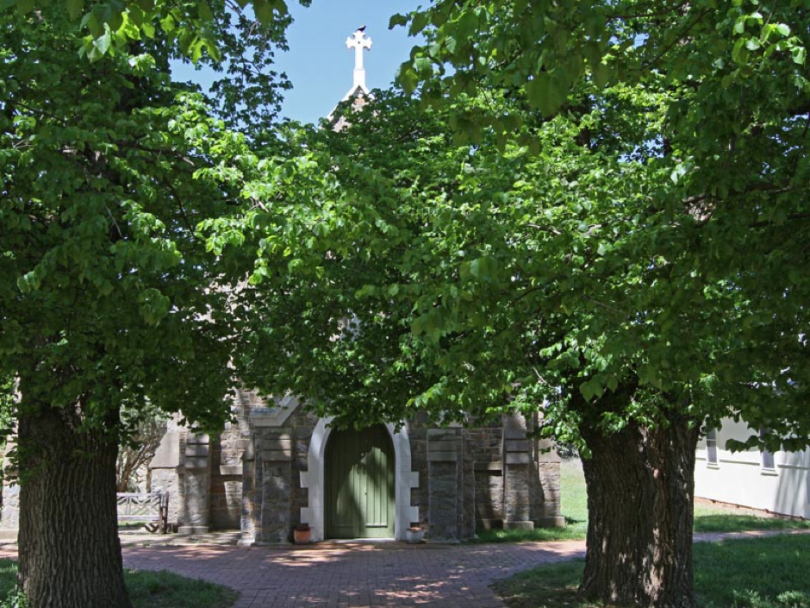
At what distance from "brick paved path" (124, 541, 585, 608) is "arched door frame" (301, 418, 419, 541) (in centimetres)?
73

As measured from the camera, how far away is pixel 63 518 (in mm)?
9836

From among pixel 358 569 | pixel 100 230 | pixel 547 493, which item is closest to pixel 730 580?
pixel 358 569

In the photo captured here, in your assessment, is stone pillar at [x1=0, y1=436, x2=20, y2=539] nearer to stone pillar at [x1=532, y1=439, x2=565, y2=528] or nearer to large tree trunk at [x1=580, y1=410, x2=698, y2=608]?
stone pillar at [x1=532, y1=439, x2=565, y2=528]

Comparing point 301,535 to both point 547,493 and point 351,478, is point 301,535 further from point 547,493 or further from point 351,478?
point 547,493

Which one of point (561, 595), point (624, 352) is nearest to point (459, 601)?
point (561, 595)

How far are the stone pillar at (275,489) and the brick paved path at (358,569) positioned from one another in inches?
26.3

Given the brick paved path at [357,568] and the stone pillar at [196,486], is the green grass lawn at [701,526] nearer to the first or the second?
the brick paved path at [357,568]

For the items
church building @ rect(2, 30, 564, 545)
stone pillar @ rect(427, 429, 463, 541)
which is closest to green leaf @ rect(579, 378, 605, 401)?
church building @ rect(2, 30, 564, 545)

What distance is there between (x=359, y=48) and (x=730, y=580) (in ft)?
59.4

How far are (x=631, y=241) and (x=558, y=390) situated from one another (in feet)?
12.4

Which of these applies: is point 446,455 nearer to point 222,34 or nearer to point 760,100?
point 222,34

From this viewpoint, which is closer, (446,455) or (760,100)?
(760,100)

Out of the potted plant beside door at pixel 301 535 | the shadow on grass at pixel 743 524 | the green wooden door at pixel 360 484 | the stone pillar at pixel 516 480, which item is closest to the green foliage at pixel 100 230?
the potted plant beside door at pixel 301 535

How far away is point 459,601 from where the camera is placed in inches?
483
